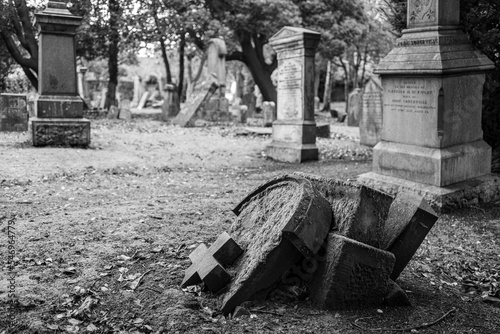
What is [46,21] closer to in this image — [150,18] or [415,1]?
[415,1]

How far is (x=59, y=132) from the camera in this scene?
11.0 m

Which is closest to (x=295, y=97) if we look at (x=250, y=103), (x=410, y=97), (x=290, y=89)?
(x=290, y=89)

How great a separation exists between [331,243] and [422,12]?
15.1 feet

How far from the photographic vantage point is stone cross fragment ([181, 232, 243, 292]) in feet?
11.5

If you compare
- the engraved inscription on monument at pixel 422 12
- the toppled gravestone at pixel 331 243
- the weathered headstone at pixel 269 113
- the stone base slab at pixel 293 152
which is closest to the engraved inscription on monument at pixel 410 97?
the engraved inscription on monument at pixel 422 12

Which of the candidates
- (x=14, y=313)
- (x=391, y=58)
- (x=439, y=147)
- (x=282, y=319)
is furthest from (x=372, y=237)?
(x=391, y=58)

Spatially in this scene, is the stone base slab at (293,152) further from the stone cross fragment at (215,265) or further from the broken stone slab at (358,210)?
the stone cross fragment at (215,265)

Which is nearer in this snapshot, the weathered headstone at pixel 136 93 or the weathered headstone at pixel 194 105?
the weathered headstone at pixel 194 105

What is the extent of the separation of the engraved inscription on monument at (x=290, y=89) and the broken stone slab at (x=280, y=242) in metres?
7.65

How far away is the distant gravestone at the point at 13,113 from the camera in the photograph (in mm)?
13875

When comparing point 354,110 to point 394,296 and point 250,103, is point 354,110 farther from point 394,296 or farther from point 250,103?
point 394,296

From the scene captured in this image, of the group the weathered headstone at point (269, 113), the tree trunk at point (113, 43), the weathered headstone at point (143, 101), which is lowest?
the weathered headstone at point (269, 113)

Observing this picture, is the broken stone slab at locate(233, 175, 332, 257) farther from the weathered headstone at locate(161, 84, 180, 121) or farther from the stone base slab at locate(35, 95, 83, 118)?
the weathered headstone at locate(161, 84, 180, 121)

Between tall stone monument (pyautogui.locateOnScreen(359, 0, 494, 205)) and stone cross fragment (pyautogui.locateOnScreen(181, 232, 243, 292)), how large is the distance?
3.68 m
